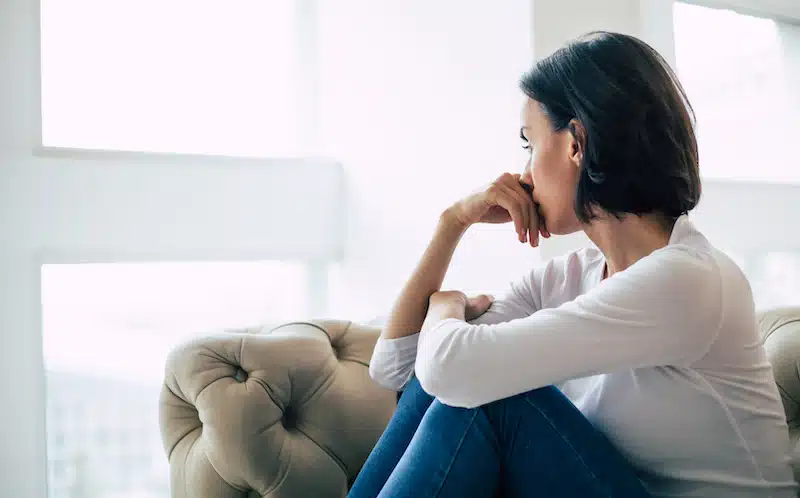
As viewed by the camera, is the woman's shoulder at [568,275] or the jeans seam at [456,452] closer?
the jeans seam at [456,452]

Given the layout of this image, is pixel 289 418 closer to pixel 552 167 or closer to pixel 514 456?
pixel 514 456

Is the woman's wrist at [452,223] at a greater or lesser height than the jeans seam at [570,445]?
greater

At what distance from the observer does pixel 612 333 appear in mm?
1038

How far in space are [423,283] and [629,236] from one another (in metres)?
0.39

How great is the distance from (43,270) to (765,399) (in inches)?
63.6

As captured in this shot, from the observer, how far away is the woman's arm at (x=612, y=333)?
104 cm

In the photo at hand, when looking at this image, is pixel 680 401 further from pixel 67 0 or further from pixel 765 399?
pixel 67 0

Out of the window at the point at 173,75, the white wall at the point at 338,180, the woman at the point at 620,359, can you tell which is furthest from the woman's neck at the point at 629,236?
the window at the point at 173,75

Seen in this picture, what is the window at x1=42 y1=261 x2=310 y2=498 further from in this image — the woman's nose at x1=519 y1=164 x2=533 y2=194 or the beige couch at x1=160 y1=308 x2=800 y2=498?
the woman's nose at x1=519 y1=164 x2=533 y2=194

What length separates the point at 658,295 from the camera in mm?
1038


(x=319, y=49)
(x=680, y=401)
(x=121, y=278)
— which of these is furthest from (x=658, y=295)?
(x=319, y=49)

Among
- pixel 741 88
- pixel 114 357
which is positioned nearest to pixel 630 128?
pixel 114 357

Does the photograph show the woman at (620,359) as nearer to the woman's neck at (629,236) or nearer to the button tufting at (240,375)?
the woman's neck at (629,236)

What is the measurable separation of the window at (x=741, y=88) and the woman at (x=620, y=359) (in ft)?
5.28
